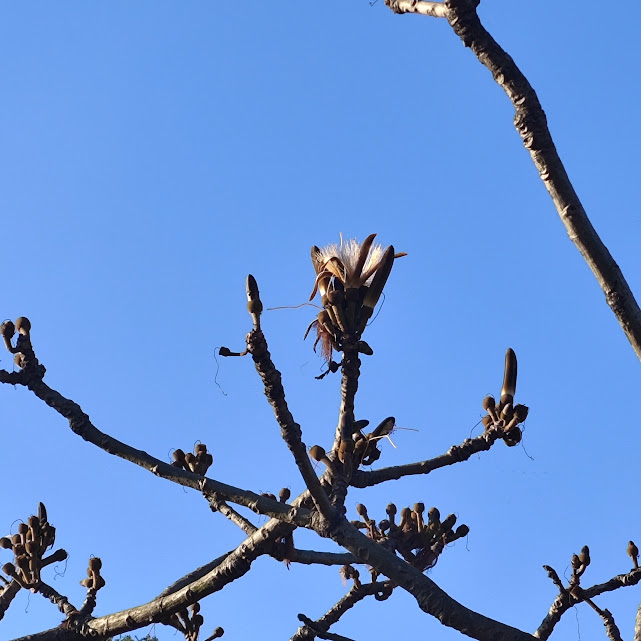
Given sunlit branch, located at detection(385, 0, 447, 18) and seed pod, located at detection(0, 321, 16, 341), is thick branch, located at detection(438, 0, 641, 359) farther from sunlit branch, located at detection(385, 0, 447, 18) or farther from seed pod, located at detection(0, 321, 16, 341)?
seed pod, located at detection(0, 321, 16, 341)

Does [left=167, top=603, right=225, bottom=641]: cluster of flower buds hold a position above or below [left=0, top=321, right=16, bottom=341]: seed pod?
below

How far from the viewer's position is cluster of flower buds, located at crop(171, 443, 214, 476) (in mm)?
5727

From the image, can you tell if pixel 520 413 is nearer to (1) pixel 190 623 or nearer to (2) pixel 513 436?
(2) pixel 513 436

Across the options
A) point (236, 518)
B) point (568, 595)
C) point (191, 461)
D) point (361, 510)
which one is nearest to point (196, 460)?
point (191, 461)

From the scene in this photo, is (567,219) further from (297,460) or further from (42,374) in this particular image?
(42,374)

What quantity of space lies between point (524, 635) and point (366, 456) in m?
1.34

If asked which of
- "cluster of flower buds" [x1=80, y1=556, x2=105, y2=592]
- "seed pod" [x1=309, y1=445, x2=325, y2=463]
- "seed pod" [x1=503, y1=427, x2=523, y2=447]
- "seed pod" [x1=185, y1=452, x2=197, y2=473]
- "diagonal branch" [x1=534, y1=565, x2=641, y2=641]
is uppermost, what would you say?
"seed pod" [x1=185, y1=452, x2=197, y2=473]

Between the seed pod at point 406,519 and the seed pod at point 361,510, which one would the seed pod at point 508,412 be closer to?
the seed pod at point 406,519

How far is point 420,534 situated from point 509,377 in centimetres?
213

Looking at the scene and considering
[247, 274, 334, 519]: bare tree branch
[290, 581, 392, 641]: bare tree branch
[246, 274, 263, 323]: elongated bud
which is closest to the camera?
[246, 274, 263, 323]: elongated bud

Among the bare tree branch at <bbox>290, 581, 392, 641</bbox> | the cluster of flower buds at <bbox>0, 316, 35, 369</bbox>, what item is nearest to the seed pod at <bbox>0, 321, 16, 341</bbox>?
the cluster of flower buds at <bbox>0, 316, 35, 369</bbox>

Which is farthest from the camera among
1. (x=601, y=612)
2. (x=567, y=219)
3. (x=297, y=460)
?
(x=601, y=612)

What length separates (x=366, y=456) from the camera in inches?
207

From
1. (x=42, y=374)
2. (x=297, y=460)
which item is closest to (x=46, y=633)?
(x=42, y=374)
